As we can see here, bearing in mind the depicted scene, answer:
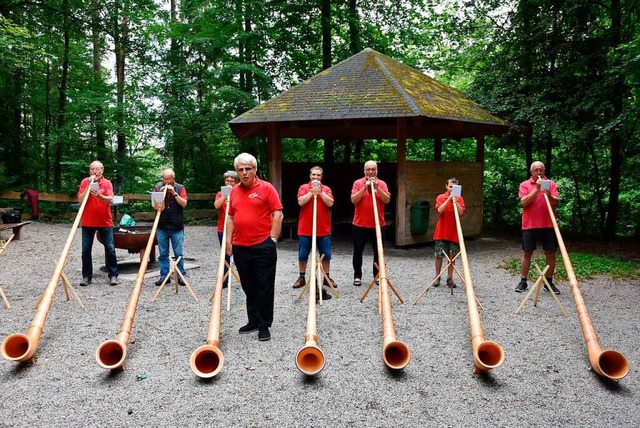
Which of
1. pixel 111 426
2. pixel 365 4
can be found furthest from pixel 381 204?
pixel 365 4

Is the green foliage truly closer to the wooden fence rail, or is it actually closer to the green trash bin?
the green trash bin

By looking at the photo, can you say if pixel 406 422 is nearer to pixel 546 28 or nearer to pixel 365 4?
pixel 546 28

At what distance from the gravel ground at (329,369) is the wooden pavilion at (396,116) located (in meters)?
4.21

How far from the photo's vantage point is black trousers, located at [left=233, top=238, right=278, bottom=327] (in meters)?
4.47

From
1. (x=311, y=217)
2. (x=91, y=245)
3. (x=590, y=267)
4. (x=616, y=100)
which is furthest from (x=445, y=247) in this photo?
(x=616, y=100)

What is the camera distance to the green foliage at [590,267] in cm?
777

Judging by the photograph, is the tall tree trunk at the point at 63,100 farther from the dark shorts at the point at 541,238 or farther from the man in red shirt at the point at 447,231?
the dark shorts at the point at 541,238

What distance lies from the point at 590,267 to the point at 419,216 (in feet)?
11.5

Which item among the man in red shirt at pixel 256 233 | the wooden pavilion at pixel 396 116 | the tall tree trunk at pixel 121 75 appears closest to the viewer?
the man in red shirt at pixel 256 233

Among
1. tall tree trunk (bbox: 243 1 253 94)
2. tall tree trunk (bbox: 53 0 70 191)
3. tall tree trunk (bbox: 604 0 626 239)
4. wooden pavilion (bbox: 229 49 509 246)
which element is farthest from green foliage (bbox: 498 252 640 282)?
tall tree trunk (bbox: 53 0 70 191)

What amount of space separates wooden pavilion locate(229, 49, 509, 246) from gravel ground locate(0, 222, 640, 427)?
421cm

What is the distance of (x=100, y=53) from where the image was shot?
19.0 m

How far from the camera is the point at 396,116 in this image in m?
9.35

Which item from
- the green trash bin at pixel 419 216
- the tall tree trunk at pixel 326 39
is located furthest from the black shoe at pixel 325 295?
the tall tree trunk at pixel 326 39
